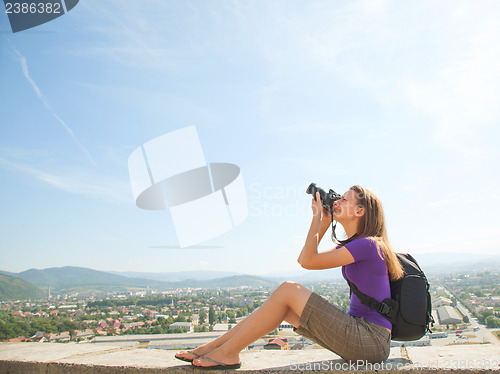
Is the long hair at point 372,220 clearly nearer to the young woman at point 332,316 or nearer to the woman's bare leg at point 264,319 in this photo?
the young woman at point 332,316

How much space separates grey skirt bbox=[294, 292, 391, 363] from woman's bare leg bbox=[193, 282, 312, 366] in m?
0.06

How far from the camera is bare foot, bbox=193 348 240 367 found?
2.01 meters

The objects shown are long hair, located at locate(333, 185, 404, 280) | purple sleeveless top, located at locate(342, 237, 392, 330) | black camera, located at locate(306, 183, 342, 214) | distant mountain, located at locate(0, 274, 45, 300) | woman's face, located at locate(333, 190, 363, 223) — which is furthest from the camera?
distant mountain, located at locate(0, 274, 45, 300)

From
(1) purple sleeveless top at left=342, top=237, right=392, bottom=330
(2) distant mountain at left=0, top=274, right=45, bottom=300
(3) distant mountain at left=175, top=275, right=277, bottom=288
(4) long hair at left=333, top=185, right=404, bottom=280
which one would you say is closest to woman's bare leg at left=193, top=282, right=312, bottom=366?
(1) purple sleeveless top at left=342, top=237, right=392, bottom=330

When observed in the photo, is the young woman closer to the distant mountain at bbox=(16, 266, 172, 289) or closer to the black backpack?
the black backpack

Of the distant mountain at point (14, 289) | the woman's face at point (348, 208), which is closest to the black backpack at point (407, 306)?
the woman's face at point (348, 208)

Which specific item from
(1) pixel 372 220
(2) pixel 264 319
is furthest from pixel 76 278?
(1) pixel 372 220

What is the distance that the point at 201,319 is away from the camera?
1576 cm

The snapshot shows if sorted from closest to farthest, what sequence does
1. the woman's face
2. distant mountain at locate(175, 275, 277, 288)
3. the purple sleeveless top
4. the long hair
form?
the purple sleeveless top, the long hair, the woman's face, distant mountain at locate(175, 275, 277, 288)

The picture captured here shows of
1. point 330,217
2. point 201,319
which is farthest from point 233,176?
point 201,319

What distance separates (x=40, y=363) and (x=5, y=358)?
19.9 inches

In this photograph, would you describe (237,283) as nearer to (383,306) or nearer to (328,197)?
(328,197)

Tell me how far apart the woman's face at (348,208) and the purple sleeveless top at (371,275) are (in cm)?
30

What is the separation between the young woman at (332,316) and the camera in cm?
198
